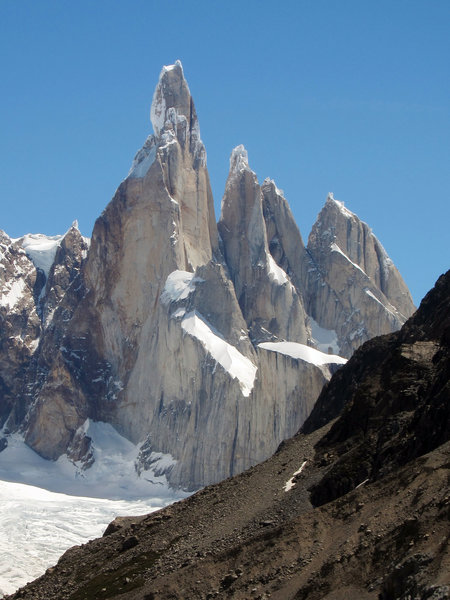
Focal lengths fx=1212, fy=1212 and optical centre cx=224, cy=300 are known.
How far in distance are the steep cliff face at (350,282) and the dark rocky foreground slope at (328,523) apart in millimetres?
99000

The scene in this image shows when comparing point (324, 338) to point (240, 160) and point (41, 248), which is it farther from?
point (41, 248)

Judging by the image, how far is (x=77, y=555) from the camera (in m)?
48.1

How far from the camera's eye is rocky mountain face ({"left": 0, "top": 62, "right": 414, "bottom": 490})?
125 meters

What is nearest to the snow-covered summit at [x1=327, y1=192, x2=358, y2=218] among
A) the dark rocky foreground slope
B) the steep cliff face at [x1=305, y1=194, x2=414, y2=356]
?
the steep cliff face at [x1=305, y1=194, x2=414, y2=356]

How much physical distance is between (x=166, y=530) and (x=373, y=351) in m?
20.2

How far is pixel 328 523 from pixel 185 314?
9959 centimetres

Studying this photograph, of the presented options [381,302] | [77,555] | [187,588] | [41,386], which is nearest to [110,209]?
[41,386]

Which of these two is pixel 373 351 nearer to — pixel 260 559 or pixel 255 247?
pixel 260 559

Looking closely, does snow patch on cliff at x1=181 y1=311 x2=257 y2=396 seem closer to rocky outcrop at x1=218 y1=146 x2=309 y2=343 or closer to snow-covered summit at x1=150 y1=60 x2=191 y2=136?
rocky outcrop at x1=218 y1=146 x2=309 y2=343

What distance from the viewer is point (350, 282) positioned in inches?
6265

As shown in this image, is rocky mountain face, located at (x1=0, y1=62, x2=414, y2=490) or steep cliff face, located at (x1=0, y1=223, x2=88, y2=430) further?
steep cliff face, located at (x1=0, y1=223, x2=88, y2=430)

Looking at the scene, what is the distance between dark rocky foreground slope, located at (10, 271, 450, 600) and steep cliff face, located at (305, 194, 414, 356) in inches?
3898

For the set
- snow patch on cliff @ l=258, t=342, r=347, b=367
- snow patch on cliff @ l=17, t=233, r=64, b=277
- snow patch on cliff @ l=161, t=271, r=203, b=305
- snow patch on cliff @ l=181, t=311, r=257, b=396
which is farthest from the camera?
snow patch on cliff @ l=17, t=233, r=64, b=277

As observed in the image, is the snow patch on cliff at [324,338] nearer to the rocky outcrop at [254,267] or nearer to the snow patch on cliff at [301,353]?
the rocky outcrop at [254,267]
